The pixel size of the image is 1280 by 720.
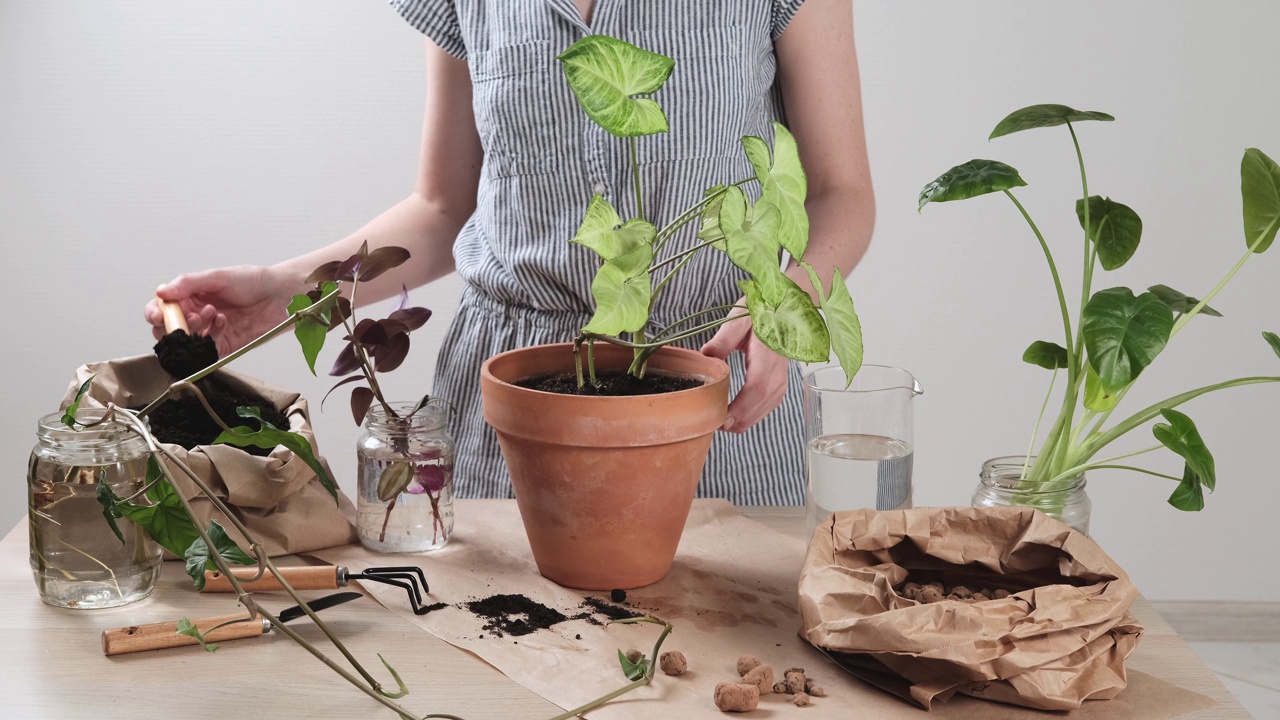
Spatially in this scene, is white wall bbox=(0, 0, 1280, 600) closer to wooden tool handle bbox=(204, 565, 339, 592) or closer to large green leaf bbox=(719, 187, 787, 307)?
wooden tool handle bbox=(204, 565, 339, 592)

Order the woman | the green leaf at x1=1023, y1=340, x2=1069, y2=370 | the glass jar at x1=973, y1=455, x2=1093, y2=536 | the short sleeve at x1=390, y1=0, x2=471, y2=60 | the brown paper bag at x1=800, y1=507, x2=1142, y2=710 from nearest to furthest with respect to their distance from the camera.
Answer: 1. the brown paper bag at x1=800, y1=507, x2=1142, y2=710
2. the glass jar at x1=973, y1=455, x2=1093, y2=536
3. the green leaf at x1=1023, y1=340, x2=1069, y2=370
4. the woman
5. the short sleeve at x1=390, y1=0, x2=471, y2=60

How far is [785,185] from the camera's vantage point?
2.55 feet

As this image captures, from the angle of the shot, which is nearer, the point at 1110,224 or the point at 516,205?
Result: the point at 1110,224

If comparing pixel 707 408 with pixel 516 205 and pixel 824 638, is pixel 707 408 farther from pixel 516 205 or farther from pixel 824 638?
pixel 516 205

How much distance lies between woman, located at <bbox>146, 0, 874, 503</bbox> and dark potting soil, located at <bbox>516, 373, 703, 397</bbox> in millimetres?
275

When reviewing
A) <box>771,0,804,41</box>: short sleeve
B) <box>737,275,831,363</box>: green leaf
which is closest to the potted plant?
<box>737,275,831,363</box>: green leaf

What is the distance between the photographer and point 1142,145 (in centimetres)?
235

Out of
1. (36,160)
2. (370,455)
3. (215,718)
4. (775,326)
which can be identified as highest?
(36,160)

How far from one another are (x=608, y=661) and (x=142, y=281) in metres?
2.00

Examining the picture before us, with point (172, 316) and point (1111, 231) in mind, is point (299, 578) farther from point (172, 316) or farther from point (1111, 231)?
point (1111, 231)

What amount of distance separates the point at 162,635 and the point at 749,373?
0.52 m

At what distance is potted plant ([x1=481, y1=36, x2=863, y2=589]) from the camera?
740mm

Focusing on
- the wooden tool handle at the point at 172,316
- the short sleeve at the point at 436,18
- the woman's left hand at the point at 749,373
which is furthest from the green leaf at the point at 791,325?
the short sleeve at the point at 436,18

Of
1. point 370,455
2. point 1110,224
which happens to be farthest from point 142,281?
point 1110,224
